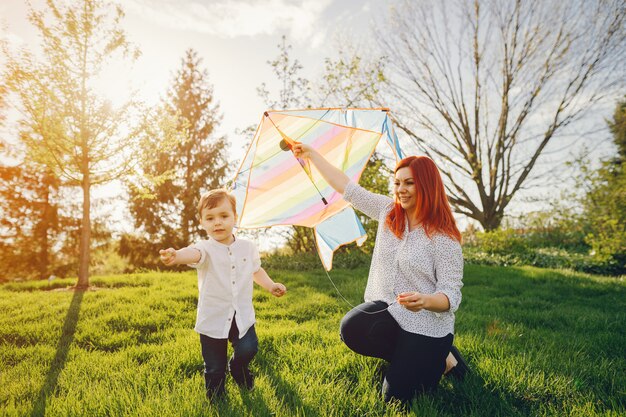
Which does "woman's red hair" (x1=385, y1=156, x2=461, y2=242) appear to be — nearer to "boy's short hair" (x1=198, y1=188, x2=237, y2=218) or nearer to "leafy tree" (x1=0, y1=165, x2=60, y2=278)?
"boy's short hair" (x1=198, y1=188, x2=237, y2=218)

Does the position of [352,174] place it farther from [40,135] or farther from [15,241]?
[15,241]

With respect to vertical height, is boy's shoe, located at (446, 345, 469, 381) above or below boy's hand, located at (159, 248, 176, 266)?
below

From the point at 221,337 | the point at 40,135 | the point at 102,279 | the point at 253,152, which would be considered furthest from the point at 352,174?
the point at 40,135

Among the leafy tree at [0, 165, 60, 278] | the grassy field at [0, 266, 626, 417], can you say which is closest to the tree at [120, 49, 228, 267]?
the leafy tree at [0, 165, 60, 278]

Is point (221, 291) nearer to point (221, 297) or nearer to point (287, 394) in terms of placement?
point (221, 297)

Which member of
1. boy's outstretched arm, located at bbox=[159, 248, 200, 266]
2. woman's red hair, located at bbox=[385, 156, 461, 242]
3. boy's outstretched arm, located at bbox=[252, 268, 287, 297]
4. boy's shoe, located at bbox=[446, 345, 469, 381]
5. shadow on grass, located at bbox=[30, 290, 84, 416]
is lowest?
boy's shoe, located at bbox=[446, 345, 469, 381]

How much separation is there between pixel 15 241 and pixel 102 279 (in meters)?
11.6

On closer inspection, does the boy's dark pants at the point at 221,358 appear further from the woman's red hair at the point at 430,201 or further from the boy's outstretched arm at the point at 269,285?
the woman's red hair at the point at 430,201

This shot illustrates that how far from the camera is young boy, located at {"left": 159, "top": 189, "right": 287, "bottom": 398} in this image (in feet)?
8.65

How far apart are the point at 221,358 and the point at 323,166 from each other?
5.52 feet

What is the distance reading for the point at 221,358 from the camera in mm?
2666

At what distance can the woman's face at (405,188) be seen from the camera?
2.72 meters

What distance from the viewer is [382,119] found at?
370 centimetres

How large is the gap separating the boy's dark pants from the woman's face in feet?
5.19
